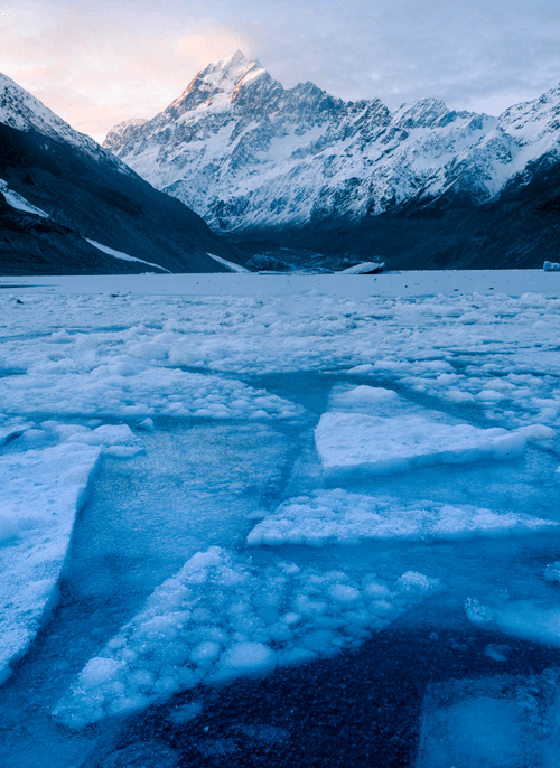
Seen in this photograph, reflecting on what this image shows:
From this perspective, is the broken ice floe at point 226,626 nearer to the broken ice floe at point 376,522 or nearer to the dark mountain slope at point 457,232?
the broken ice floe at point 376,522

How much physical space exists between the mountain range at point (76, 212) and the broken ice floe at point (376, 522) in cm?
4983

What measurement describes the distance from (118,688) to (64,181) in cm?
7881

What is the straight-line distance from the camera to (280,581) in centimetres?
192

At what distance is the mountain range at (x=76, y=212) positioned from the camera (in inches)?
2099

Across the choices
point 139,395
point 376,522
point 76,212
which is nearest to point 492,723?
point 376,522

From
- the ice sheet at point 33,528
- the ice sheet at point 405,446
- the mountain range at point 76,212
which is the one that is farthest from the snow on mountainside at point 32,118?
the ice sheet at point 405,446

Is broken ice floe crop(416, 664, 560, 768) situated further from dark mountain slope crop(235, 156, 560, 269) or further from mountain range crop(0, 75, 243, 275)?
dark mountain slope crop(235, 156, 560, 269)

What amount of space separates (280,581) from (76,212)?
72.4 m

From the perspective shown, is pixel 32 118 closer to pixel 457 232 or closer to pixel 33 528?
pixel 457 232

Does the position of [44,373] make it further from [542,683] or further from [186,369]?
[542,683]

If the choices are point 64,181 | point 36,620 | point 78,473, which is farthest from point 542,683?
point 64,181

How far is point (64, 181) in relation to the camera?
70250mm

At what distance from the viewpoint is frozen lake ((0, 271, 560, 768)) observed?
52.2 inches

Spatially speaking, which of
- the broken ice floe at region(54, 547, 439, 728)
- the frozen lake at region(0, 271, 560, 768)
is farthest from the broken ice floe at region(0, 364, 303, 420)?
the broken ice floe at region(54, 547, 439, 728)
